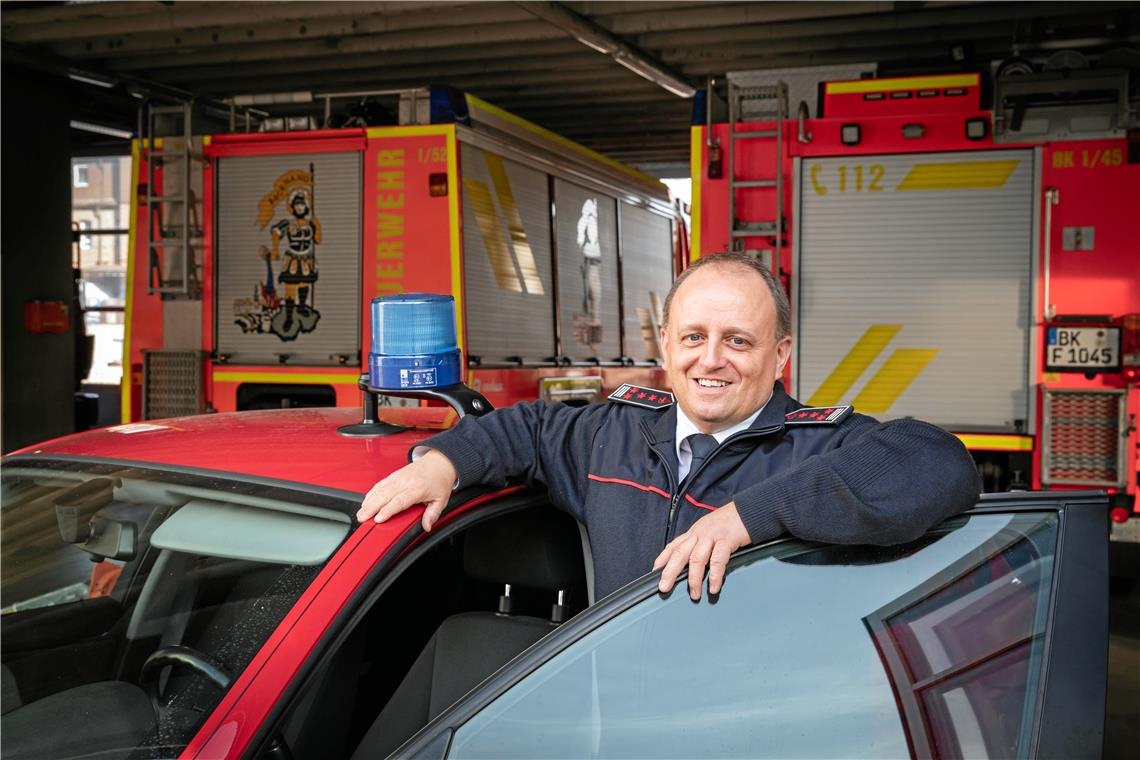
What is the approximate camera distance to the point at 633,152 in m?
15.2

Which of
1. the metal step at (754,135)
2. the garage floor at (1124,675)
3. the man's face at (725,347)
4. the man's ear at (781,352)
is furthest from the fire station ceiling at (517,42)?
the man's face at (725,347)

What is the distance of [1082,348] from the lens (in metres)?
5.95

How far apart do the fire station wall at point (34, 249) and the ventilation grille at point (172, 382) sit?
3047 mm

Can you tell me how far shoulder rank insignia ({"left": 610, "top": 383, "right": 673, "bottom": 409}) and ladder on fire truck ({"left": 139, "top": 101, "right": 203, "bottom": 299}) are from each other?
5638 millimetres

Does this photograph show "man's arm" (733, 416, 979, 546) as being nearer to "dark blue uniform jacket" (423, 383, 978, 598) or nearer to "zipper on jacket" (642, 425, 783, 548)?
"dark blue uniform jacket" (423, 383, 978, 598)

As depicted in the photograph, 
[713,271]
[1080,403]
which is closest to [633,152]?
[1080,403]

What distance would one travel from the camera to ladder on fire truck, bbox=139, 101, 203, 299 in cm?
733

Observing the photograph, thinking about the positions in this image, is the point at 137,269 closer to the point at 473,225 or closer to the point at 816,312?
the point at 473,225

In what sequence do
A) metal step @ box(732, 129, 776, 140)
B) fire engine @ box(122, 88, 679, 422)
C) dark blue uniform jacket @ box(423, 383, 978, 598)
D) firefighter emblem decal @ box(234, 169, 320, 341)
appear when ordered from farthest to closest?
1. firefighter emblem decal @ box(234, 169, 320, 341)
2. fire engine @ box(122, 88, 679, 422)
3. metal step @ box(732, 129, 776, 140)
4. dark blue uniform jacket @ box(423, 383, 978, 598)

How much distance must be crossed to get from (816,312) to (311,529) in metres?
4.99

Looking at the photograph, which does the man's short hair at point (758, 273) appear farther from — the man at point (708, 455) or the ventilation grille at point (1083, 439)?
the ventilation grille at point (1083, 439)

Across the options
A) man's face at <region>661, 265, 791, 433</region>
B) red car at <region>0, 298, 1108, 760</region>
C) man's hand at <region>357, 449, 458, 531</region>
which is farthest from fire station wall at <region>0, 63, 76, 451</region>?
man's face at <region>661, 265, 791, 433</region>

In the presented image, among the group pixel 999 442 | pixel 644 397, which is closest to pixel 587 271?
pixel 999 442

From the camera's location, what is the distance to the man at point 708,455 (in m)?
1.66
